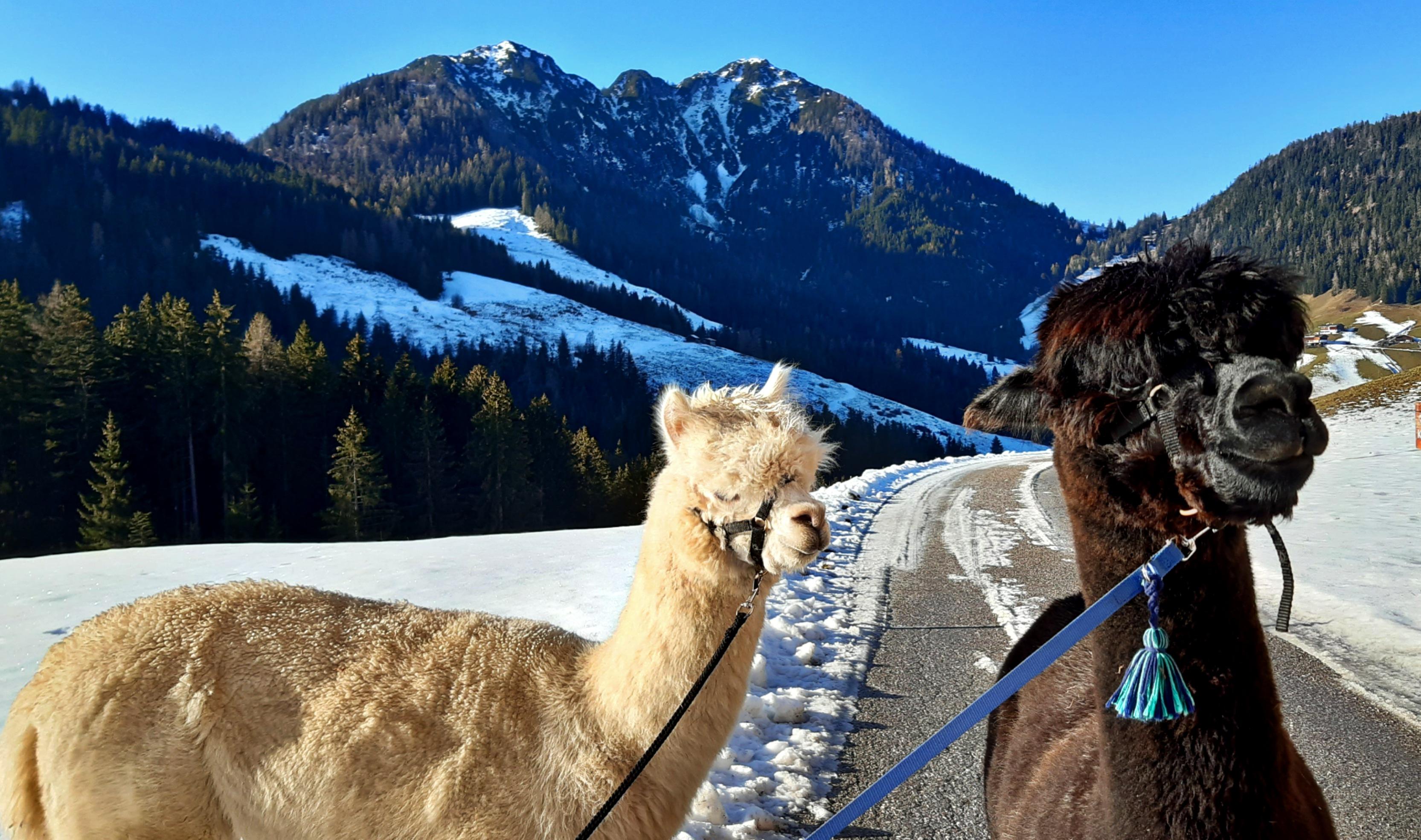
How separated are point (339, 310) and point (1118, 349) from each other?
124 m

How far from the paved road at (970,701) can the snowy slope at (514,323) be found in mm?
84456

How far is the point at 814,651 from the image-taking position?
19.1ft

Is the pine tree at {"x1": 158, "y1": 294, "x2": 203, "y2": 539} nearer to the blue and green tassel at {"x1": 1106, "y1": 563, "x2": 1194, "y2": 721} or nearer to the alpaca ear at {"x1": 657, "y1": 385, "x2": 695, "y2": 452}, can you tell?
the alpaca ear at {"x1": 657, "y1": 385, "x2": 695, "y2": 452}

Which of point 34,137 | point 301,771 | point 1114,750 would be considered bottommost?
point 301,771

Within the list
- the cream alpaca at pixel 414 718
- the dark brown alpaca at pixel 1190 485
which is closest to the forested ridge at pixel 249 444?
the cream alpaca at pixel 414 718

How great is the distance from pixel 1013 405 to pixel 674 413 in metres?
0.98

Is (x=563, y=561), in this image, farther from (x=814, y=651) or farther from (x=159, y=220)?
(x=159, y=220)

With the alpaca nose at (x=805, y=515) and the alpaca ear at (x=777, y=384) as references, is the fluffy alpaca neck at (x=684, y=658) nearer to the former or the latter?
the alpaca nose at (x=805, y=515)

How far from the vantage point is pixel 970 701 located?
4.95m

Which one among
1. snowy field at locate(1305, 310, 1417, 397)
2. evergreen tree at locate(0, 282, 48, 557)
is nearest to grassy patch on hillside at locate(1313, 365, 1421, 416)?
snowy field at locate(1305, 310, 1417, 397)

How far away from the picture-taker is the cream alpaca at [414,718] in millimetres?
2189

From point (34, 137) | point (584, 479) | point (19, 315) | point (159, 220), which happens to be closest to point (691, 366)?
point (584, 479)

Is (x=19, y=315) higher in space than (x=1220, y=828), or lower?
higher

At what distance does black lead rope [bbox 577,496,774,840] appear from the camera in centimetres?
208
